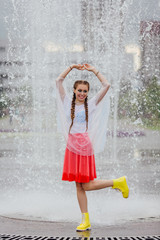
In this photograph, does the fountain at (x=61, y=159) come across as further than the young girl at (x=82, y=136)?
Yes

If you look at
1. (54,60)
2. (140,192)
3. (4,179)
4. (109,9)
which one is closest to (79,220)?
(140,192)

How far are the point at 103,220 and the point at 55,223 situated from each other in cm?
49

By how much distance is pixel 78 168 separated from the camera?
13.3ft

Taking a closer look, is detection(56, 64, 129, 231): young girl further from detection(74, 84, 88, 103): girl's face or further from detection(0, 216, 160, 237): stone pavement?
detection(0, 216, 160, 237): stone pavement

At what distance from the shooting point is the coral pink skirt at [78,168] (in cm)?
404

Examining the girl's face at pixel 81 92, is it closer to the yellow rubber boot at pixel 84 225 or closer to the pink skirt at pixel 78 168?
the pink skirt at pixel 78 168

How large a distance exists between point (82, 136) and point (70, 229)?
86 cm

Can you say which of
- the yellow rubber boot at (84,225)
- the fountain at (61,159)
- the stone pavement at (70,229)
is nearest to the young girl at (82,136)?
the yellow rubber boot at (84,225)

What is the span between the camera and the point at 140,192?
6074mm

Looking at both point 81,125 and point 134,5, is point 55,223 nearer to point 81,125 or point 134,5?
point 81,125

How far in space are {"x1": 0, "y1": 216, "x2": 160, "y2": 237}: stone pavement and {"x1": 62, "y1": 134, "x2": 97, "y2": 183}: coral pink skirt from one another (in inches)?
18.7

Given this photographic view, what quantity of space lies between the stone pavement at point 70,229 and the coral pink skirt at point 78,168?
18.7 inches

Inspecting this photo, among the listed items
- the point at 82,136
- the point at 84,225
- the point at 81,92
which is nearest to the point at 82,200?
the point at 84,225

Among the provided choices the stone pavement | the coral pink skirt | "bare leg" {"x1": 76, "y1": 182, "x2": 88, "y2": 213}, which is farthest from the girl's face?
the stone pavement
